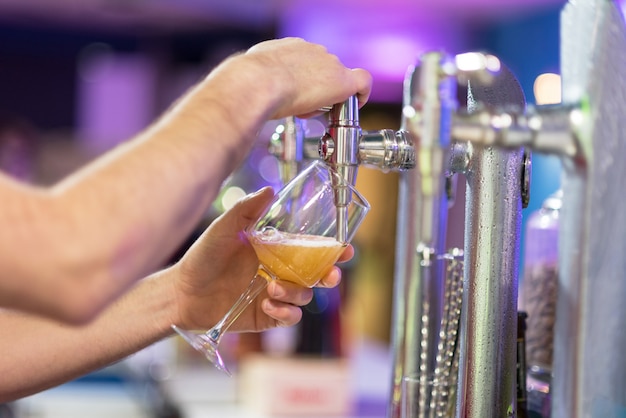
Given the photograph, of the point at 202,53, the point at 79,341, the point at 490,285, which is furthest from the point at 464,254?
the point at 202,53

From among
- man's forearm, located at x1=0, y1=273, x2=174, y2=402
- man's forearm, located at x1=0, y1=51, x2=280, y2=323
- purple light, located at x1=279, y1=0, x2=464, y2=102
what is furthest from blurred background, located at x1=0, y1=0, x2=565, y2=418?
man's forearm, located at x1=0, y1=51, x2=280, y2=323

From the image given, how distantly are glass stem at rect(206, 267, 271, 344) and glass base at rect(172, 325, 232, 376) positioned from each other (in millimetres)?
11

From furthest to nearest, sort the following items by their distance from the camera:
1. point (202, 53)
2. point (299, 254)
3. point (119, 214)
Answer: point (202, 53) < point (299, 254) < point (119, 214)

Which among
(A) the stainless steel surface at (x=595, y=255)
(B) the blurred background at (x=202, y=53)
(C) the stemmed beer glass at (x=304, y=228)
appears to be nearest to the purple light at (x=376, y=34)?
(B) the blurred background at (x=202, y=53)

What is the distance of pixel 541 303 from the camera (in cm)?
120

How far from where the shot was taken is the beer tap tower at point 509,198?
771 millimetres

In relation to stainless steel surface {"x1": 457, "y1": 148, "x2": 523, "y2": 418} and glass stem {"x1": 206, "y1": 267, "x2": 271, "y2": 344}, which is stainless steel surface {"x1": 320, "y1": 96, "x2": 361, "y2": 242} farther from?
glass stem {"x1": 206, "y1": 267, "x2": 271, "y2": 344}

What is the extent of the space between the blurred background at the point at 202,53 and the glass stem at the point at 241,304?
475cm

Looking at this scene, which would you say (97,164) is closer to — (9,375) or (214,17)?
(9,375)

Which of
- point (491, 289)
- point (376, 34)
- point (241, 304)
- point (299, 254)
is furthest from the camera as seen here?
point (376, 34)

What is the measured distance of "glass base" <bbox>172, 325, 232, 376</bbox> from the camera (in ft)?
3.81

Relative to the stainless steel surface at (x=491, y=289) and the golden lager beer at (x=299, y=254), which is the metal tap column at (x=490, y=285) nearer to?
the stainless steel surface at (x=491, y=289)

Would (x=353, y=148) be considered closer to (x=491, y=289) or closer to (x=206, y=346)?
(x=491, y=289)

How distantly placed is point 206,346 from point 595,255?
1.85ft
